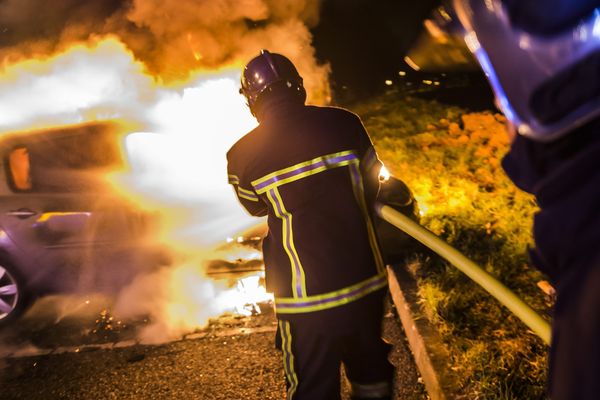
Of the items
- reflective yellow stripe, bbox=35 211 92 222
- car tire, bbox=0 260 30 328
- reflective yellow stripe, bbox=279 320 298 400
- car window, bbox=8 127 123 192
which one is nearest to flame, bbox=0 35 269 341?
car window, bbox=8 127 123 192

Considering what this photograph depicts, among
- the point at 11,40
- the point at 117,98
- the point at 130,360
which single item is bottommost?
the point at 130,360

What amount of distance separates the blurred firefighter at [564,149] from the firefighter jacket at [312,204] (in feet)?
4.01

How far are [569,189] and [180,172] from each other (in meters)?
5.18

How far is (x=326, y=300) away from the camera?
2271 millimetres

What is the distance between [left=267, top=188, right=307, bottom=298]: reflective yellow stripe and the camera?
7.56 feet

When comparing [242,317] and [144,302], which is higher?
[144,302]

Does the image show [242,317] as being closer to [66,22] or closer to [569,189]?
[569,189]

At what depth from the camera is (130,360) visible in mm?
3896

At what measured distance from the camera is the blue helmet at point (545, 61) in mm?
952

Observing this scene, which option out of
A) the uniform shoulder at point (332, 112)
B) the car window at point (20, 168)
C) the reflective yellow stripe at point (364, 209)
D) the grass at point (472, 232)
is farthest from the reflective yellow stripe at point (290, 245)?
the car window at point (20, 168)

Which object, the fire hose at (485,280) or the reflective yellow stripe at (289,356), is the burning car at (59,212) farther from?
A: the fire hose at (485,280)

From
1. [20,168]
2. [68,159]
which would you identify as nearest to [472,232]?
[68,159]

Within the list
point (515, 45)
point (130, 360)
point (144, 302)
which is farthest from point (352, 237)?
point (144, 302)

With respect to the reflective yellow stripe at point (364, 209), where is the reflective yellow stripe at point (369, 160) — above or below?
above
